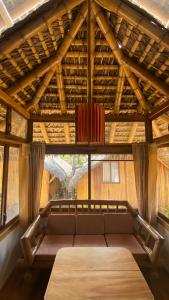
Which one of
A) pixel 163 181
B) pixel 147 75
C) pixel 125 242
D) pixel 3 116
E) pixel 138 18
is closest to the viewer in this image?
pixel 138 18

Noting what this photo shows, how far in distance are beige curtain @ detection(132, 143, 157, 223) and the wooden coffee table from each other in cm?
143

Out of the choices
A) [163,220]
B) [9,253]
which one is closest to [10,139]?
[9,253]

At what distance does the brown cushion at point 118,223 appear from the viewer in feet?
12.2

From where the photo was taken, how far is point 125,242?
10.9 feet

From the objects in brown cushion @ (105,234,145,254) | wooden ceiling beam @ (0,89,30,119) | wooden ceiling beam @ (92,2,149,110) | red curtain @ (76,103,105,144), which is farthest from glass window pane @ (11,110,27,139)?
brown cushion @ (105,234,145,254)

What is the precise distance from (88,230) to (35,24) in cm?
316

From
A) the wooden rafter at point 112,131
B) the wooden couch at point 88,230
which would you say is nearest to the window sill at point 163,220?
the wooden couch at point 88,230

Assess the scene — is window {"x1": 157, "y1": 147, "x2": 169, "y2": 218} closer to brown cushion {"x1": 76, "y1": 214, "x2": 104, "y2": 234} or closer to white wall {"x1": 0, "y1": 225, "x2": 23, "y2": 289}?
brown cushion {"x1": 76, "y1": 214, "x2": 104, "y2": 234}

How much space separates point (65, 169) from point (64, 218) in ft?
6.22

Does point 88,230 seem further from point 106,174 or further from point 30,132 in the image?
point 30,132

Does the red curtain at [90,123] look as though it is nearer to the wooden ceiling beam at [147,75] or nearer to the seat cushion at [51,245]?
the wooden ceiling beam at [147,75]

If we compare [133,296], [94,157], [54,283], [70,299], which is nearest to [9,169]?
[94,157]

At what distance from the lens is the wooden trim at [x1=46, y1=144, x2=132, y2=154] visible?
13.7 ft

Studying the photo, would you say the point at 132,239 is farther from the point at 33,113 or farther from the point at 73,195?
the point at 33,113
